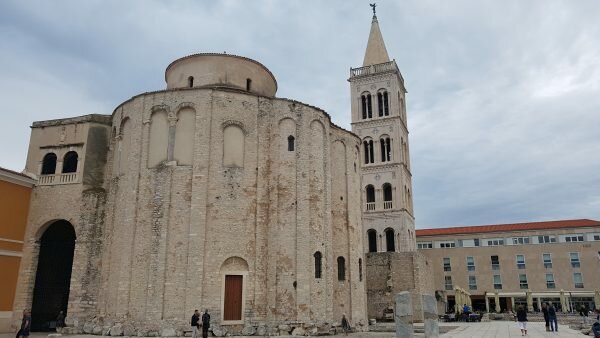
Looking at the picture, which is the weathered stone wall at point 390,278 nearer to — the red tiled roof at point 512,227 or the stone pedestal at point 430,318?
the stone pedestal at point 430,318

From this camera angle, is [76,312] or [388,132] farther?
[388,132]

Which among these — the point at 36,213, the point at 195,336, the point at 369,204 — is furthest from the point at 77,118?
the point at 369,204

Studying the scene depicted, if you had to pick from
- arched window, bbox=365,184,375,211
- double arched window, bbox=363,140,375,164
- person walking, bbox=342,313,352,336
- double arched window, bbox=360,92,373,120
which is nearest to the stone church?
person walking, bbox=342,313,352,336

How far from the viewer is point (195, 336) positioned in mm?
17953

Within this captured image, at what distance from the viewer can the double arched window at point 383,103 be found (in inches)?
1885

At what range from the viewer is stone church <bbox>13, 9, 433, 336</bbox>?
21031mm

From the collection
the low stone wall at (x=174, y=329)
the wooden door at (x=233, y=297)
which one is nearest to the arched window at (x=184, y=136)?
the wooden door at (x=233, y=297)

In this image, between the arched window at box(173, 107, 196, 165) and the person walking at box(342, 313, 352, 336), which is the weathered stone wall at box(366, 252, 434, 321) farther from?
the arched window at box(173, 107, 196, 165)

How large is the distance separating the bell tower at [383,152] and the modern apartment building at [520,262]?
15.4 meters

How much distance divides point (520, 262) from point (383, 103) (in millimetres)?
27436

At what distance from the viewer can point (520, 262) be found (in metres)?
58.1

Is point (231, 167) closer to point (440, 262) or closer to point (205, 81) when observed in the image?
point (205, 81)

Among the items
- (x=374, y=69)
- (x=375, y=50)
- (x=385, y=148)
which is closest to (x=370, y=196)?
(x=385, y=148)

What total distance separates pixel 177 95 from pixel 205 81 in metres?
2.63
